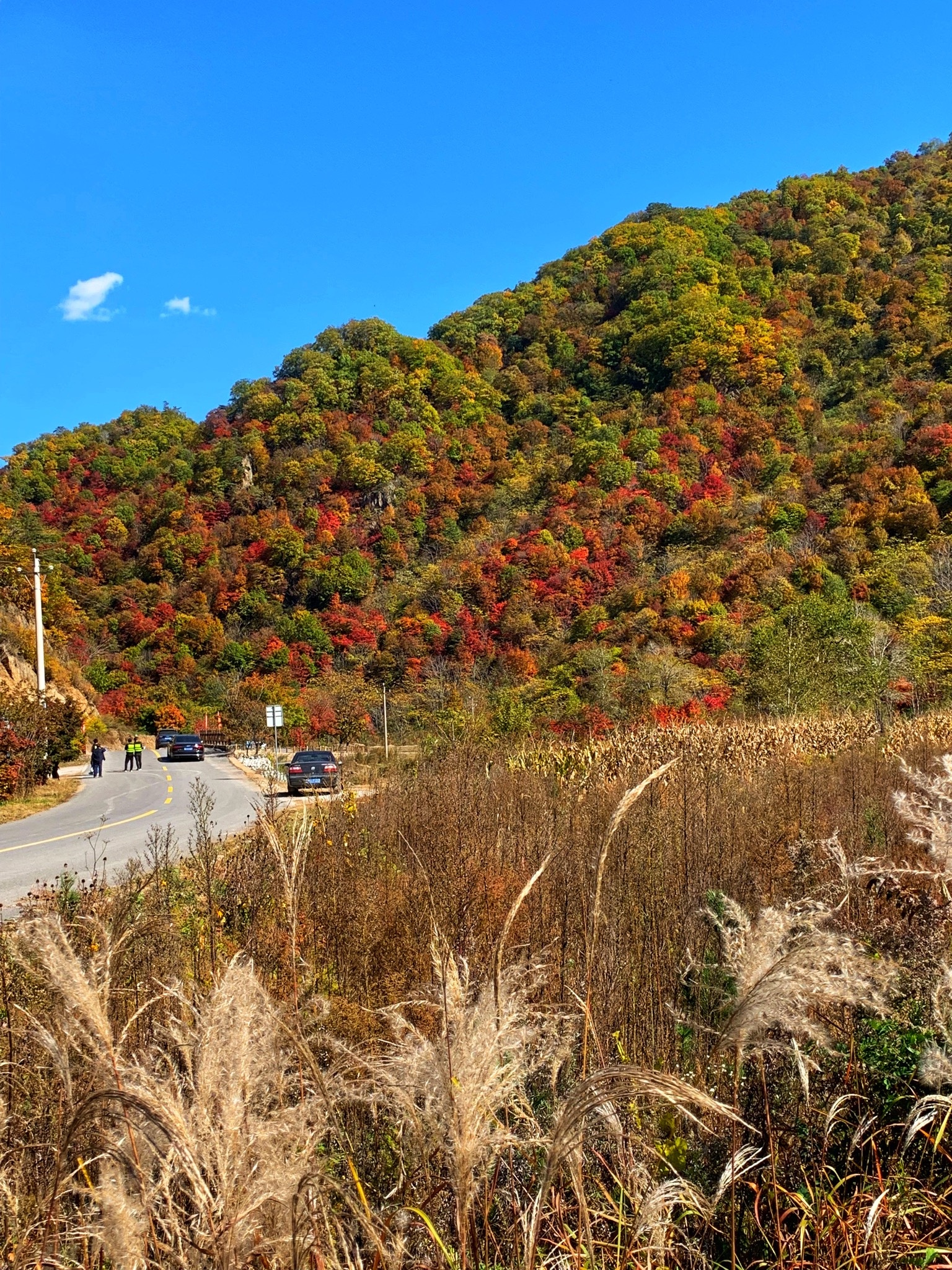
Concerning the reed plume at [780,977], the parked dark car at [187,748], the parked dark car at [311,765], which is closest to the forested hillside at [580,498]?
the parked dark car at [187,748]

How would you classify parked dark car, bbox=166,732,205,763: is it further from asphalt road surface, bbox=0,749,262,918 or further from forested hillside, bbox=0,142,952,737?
asphalt road surface, bbox=0,749,262,918

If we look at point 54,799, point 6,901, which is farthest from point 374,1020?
point 54,799

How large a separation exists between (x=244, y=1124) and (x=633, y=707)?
2429 cm

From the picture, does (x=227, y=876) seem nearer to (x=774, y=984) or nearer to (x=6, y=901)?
(x=6, y=901)

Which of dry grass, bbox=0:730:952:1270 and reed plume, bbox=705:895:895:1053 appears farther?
reed plume, bbox=705:895:895:1053

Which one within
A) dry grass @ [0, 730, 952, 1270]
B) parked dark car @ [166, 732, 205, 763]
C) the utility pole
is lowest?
parked dark car @ [166, 732, 205, 763]

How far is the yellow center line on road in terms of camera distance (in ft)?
42.0

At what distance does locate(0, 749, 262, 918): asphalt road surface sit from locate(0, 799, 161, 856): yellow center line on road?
0.01 metres

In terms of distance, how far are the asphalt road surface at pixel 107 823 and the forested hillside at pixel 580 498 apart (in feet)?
25.5

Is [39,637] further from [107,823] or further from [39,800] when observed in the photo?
[107,823]

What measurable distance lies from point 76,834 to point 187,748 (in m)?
21.7

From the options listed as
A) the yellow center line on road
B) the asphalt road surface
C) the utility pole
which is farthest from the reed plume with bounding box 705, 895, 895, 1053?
the utility pole

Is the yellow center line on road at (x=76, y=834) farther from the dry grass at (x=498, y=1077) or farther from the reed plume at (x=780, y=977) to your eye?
the reed plume at (x=780, y=977)

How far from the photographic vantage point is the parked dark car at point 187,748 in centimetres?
3544
